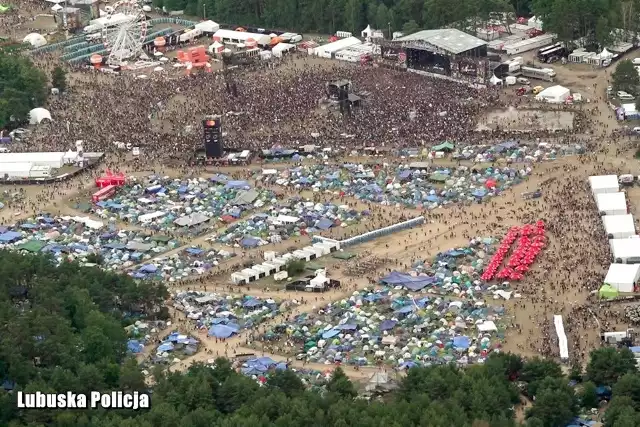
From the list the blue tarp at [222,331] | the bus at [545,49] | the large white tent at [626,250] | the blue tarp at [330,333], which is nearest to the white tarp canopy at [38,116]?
the bus at [545,49]

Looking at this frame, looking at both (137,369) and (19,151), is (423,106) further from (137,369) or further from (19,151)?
(137,369)

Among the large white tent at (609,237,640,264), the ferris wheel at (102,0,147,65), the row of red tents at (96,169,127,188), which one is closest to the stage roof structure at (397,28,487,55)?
the ferris wheel at (102,0,147,65)

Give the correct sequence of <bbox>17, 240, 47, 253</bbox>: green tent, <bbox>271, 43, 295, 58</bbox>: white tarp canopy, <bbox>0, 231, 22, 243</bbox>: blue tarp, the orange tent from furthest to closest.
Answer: the orange tent → <bbox>271, 43, 295, 58</bbox>: white tarp canopy → <bbox>0, 231, 22, 243</bbox>: blue tarp → <bbox>17, 240, 47, 253</bbox>: green tent

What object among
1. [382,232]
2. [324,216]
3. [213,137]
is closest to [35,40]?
[213,137]

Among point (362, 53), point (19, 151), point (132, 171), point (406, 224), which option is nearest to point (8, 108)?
point (19, 151)

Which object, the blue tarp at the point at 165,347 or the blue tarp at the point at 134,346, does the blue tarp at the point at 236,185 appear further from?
the blue tarp at the point at 165,347

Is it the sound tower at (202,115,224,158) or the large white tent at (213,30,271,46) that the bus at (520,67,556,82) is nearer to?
the large white tent at (213,30,271,46)

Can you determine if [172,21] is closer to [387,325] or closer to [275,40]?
[275,40]
